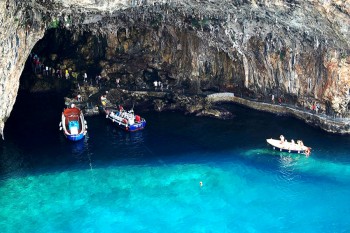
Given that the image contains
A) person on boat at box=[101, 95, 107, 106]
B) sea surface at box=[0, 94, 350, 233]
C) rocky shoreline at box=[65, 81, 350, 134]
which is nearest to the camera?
sea surface at box=[0, 94, 350, 233]

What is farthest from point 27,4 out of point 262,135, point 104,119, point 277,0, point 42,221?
point 262,135

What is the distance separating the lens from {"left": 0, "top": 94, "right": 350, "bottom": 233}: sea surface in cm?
3891

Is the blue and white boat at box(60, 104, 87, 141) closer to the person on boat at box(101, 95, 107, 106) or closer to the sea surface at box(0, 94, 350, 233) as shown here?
the sea surface at box(0, 94, 350, 233)

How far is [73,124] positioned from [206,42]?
63.6 ft

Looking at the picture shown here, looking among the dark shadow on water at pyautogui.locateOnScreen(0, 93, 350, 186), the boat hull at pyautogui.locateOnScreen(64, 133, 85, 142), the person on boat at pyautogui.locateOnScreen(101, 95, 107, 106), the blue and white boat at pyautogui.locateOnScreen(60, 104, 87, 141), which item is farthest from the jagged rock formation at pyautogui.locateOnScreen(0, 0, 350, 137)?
the boat hull at pyautogui.locateOnScreen(64, 133, 85, 142)

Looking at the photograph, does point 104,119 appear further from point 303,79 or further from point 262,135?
point 303,79

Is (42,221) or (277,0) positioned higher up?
(277,0)

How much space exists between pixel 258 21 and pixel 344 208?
21861mm

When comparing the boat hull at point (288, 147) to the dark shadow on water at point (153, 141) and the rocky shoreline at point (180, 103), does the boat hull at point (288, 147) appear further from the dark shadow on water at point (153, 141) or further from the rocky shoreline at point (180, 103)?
the rocky shoreline at point (180, 103)

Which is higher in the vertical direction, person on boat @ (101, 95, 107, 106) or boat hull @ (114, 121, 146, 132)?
person on boat @ (101, 95, 107, 106)

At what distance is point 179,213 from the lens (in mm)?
39750

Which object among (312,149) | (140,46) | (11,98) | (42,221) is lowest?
(42,221)

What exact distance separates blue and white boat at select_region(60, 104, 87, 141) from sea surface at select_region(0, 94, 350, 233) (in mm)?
924

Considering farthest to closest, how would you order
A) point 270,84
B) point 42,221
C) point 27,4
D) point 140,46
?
point 140,46, point 270,84, point 27,4, point 42,221
